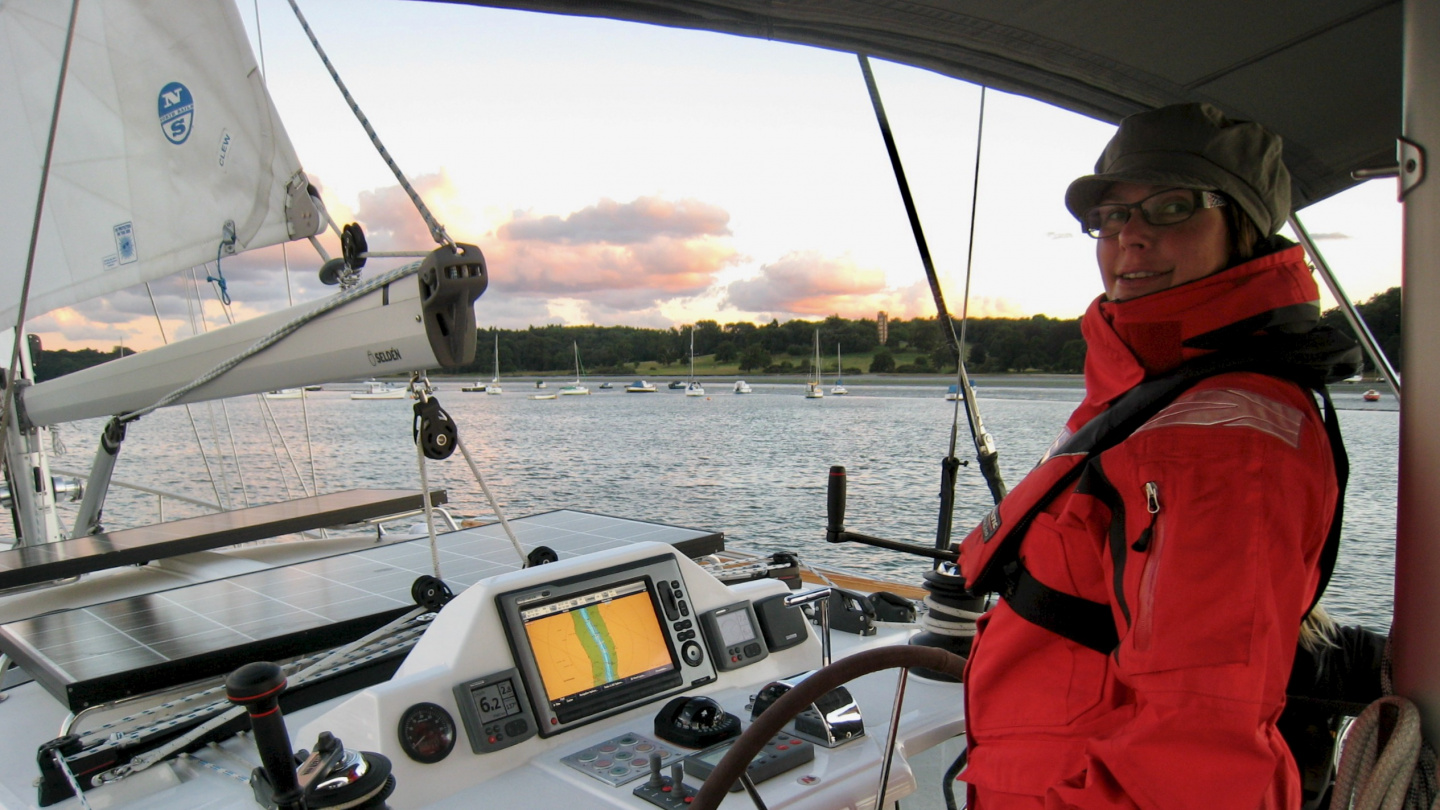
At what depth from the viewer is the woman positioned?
0.84 meters

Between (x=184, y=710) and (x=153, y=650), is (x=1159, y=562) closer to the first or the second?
(x=184, y=710)

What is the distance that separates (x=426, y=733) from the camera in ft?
4.77

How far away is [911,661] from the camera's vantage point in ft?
3.64

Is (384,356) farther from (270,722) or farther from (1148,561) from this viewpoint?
(1148,561)

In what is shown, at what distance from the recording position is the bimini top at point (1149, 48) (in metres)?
1.55

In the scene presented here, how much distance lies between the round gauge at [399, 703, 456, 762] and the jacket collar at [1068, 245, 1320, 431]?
1.15 meters

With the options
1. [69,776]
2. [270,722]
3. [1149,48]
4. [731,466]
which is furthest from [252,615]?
[731,466]

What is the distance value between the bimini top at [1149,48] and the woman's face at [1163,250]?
0.64 m

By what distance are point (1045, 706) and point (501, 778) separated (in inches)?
36.2

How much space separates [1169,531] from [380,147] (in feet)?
5.84

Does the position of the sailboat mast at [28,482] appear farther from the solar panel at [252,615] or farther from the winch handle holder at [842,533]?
the winch handle holder at [842,533]

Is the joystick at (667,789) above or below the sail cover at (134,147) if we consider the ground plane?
below

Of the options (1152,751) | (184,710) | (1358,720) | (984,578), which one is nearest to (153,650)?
(184,710)

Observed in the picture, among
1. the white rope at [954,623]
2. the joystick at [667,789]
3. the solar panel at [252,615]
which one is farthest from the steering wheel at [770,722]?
the solar panel at [252,615]
